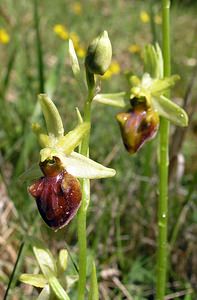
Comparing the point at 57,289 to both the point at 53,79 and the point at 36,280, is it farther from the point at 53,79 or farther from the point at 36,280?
the point at 53,79

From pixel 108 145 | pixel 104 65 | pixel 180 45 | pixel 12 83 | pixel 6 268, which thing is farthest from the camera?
pixel 180 45

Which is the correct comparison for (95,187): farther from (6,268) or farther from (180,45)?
(180,45)

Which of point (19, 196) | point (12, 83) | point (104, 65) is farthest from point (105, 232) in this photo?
point (12, 83)

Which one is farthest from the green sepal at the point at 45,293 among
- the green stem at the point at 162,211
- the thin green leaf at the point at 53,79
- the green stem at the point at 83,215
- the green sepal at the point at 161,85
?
the thin green leaf at the point at 53,79

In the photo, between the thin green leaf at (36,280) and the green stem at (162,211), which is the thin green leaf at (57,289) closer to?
the thin green leaf at (36,280)

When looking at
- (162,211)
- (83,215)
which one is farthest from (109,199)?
(83,215)
